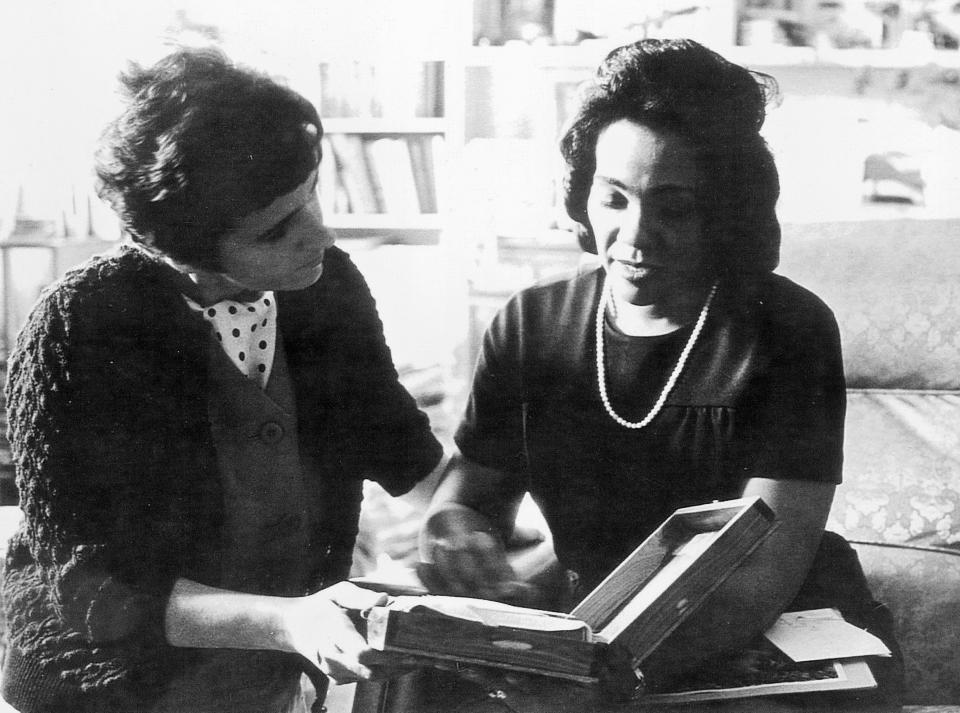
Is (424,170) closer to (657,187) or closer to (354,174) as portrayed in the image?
(354,174)

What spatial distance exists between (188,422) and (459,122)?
44 centimetres

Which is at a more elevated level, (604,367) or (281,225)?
(281,225)

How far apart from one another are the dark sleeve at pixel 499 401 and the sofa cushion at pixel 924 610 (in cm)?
43

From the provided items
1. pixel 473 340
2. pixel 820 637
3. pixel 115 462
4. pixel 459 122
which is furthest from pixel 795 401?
pixel 115 462

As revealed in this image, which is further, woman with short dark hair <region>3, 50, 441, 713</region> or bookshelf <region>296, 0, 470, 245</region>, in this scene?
bookshelf <region>296, 0, 470, 245</region>

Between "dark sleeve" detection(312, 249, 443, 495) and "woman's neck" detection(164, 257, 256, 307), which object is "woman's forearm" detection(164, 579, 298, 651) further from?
"woman's neck" detection(164, 257, 256, 307)

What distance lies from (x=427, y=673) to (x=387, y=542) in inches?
6.2

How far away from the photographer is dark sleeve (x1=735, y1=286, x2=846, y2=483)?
2.98 ft

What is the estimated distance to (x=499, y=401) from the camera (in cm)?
100

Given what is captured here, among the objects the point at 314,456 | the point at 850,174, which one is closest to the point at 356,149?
the point at 314,456

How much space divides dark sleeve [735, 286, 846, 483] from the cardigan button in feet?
1.59

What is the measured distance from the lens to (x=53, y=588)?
883 millimetres

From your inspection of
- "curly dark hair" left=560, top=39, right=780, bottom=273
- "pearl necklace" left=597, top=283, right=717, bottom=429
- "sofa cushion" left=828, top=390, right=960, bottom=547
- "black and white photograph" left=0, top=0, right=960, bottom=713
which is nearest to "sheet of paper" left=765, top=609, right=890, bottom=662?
"black and white photograph" left=0, top=0, right=960, bottom=713

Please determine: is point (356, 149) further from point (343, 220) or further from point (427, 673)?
point (427, 673)
